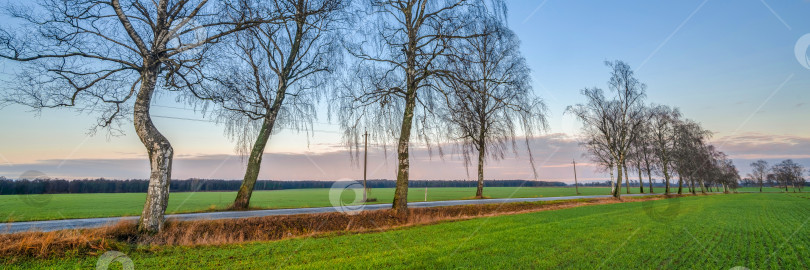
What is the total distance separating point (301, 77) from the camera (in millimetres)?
15570

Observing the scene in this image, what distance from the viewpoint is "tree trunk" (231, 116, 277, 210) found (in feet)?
48.7

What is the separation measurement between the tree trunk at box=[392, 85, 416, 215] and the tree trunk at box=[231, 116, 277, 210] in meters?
6.29

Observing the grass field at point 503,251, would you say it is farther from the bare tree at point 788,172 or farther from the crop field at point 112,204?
the bare tree at point 788,172

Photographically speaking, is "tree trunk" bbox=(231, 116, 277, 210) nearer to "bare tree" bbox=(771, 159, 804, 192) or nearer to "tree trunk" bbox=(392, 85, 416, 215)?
"tree trunk" bbox=(392, 85, 416, 215)

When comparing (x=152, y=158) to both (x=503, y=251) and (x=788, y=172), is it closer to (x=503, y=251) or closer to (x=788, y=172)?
(x=503, y=251)

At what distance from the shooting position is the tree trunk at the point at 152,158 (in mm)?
8336

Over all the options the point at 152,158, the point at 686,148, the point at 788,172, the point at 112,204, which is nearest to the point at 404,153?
the point at 152,158

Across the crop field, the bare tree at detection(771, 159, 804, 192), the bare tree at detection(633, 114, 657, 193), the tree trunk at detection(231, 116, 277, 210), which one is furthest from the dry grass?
the bare tree at detection(771, 159, 804, 192)

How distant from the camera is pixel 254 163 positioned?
15039mm

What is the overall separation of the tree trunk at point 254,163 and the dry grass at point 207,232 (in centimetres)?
459

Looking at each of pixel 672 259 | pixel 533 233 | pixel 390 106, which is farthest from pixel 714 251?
pixel 390 106

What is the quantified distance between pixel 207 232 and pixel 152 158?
2.34 meters

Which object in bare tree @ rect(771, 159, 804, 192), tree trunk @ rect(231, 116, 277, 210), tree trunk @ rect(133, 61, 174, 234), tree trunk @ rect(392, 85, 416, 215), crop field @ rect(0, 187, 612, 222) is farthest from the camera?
bare tree @ rect(771, 159, 804, 192)

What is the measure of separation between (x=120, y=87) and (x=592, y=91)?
3509 centimetres
